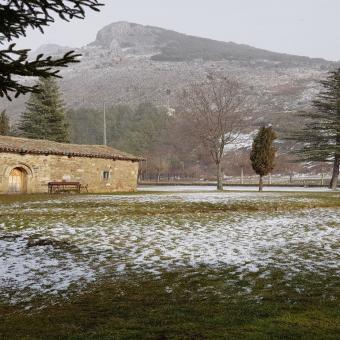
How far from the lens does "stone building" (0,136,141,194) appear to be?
25.9 meters

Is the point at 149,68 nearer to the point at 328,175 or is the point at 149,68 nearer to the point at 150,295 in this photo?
the point at 328,175

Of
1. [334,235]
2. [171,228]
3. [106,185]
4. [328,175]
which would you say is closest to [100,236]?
[171,228]

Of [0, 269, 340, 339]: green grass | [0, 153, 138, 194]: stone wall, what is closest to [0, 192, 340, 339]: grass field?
[0, 269, 340, 339]: green grass

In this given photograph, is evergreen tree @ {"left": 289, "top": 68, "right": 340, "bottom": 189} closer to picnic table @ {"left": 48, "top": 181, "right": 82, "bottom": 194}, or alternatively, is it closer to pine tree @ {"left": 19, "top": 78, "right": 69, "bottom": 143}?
picnic table @ {"left": 48, "top": 181, "right": 82, "bottom": 194}

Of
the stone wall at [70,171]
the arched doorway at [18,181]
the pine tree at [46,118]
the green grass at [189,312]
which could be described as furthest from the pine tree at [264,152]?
the green grass at [189,312]

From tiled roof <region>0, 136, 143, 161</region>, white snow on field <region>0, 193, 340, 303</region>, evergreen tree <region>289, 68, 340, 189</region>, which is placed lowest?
white snow on field <region>0, 193, 340, 303</region>

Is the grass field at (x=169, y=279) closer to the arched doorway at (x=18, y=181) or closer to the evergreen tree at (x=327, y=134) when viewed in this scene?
the arched doorway at (x=18, y=181)

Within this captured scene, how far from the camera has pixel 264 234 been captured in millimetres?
10703

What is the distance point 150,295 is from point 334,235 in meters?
6.90

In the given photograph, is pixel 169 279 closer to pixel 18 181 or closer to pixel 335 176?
pixel 18 181

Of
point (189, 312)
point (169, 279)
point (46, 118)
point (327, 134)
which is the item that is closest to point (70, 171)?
point (46, 118)

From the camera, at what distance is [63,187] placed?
28.0 meters

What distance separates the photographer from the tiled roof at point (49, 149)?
2595 cm

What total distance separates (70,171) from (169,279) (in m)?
24.2
